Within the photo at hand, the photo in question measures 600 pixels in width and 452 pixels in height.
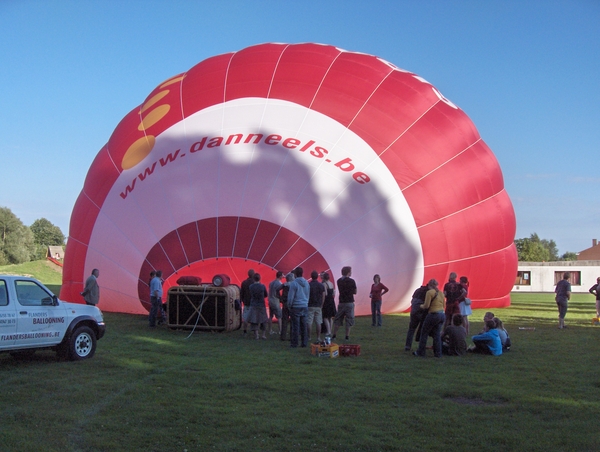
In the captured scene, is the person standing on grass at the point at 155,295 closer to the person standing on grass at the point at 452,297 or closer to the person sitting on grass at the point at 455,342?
the person standing on grass at the point at 452,297

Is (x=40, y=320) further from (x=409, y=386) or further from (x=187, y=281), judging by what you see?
(x=409, y=386)

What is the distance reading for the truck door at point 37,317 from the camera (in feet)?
26.2

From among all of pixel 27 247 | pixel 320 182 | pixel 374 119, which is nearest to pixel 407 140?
pixel 374 119

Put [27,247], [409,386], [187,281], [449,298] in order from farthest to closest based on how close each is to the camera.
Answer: [27,247], [187,281], [449,298], [409,386]

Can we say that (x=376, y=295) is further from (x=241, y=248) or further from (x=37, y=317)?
(x=37, y=317)

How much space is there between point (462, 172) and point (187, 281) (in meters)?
6.85

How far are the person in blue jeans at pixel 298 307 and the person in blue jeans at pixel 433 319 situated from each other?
1.93 m

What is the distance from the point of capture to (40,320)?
8.20 meters

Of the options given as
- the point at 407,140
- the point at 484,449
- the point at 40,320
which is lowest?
the point at 484,449

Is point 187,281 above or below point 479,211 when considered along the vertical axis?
below

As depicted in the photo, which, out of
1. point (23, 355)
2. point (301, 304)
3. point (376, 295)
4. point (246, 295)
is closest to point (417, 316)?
point (301, 304)

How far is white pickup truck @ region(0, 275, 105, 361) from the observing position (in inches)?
310

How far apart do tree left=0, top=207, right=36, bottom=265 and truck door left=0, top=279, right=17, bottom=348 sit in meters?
54.8

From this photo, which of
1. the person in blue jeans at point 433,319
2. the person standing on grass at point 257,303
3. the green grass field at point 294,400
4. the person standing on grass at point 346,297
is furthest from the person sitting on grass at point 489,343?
the person standing on grass at point 257,303
